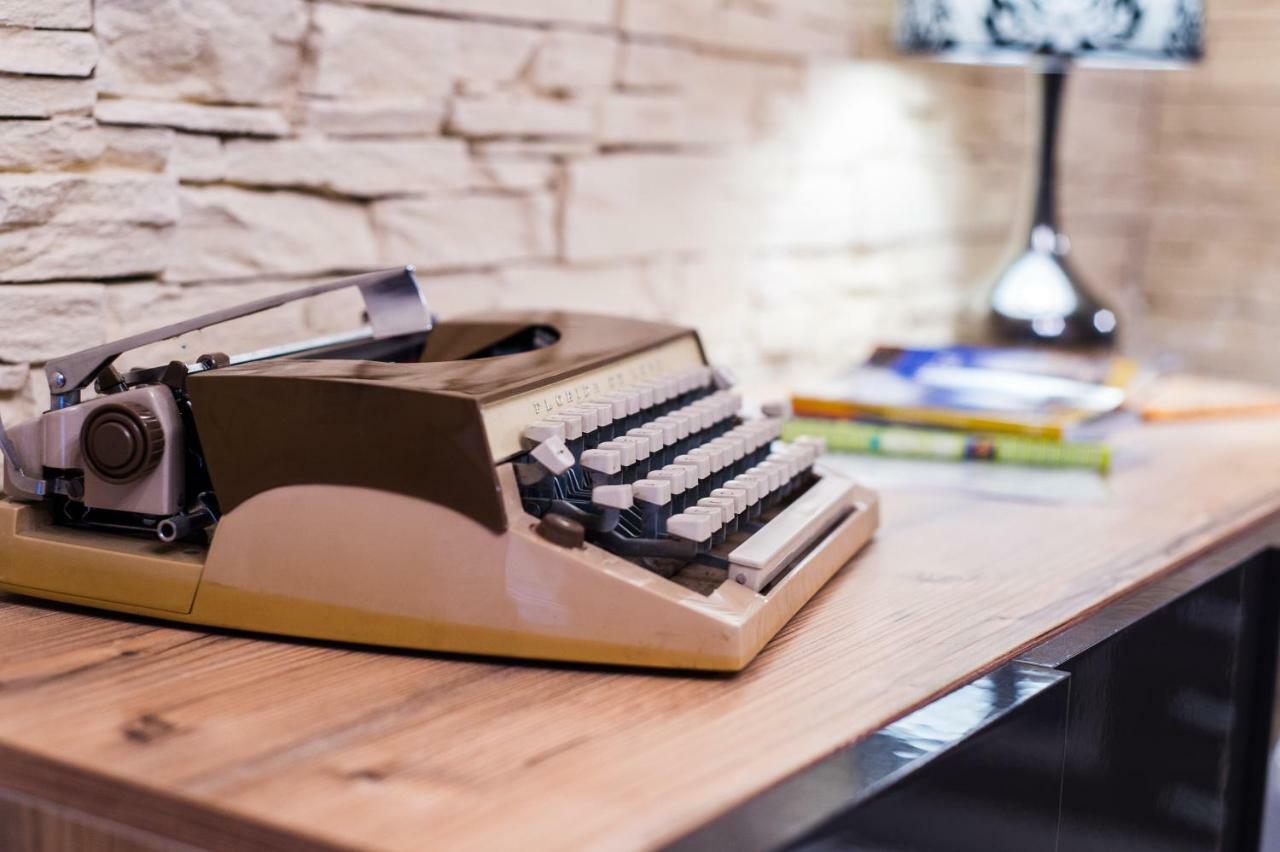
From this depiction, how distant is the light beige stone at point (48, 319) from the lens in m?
0.98

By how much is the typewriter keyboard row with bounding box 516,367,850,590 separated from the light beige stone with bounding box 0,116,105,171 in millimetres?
449

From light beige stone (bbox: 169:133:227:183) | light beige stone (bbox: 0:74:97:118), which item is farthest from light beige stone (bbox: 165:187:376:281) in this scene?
light beige stone (bbox: 0:74:97:118)

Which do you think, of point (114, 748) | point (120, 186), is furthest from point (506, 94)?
point (114, 748)

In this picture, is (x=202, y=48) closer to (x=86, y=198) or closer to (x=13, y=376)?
(x=86, y=198)

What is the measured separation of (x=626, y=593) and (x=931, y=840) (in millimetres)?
199

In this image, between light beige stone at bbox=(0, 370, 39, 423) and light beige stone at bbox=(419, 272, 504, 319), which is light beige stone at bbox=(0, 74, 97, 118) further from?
light beige stone at bbox=(419, 272, 504, 319)

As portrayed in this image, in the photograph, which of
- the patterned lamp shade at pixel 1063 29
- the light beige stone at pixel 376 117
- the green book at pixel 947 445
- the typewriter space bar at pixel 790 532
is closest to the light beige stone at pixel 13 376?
the light beige stone at pixel 376 117

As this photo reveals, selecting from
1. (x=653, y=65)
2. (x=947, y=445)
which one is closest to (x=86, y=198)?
(x=653, y=65)

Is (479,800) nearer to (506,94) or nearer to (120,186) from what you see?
(120,186)

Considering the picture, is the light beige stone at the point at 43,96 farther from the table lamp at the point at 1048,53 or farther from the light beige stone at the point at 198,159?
the table lamp at the point at 1048,53

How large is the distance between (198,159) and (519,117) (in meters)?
0.39

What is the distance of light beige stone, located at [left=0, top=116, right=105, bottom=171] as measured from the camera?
960 millimetres

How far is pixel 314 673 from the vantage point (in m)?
0.73

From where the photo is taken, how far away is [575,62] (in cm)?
145
